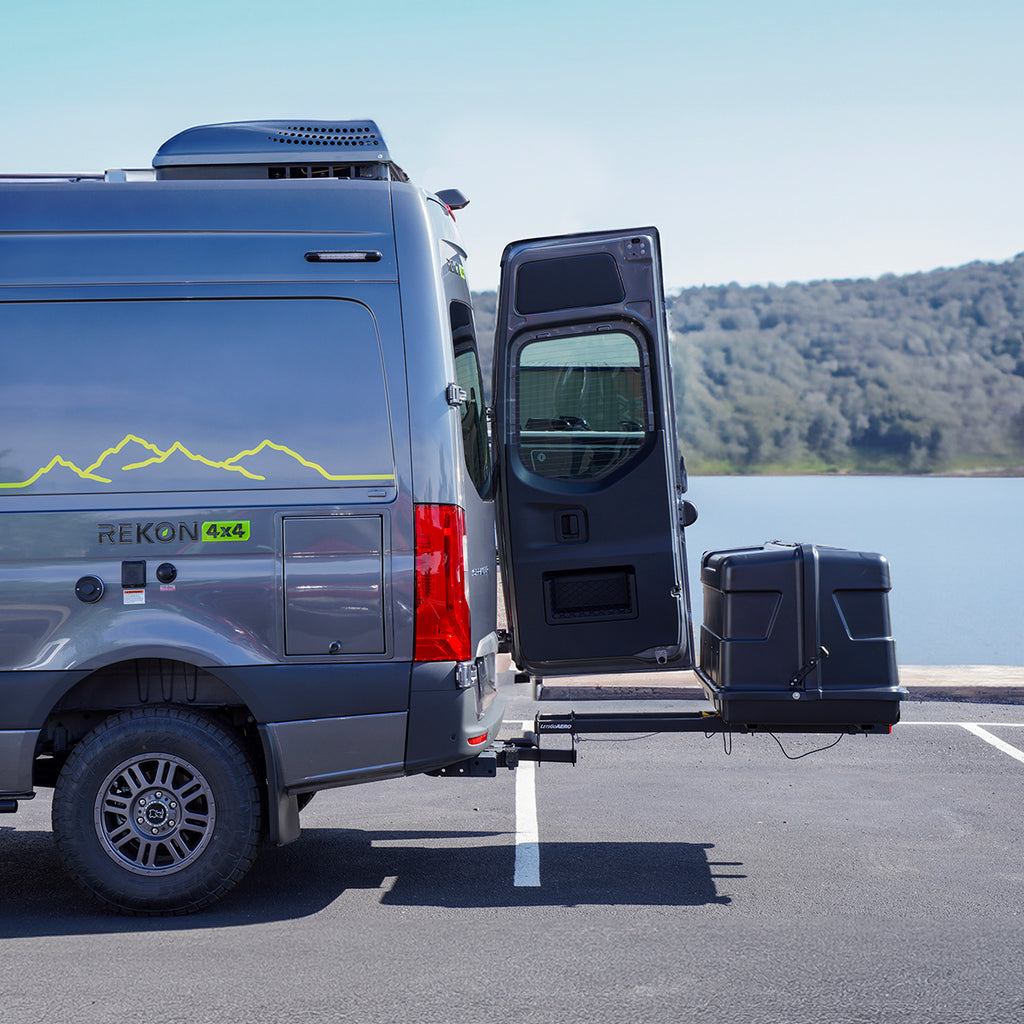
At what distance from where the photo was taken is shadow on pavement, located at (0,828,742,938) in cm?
512

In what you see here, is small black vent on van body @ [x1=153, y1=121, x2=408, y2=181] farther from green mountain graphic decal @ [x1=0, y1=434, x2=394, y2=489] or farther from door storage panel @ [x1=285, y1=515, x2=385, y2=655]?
door storage panel @ [x1=285, y1=515, x2=385, y2=655]

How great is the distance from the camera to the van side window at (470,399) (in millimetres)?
5391

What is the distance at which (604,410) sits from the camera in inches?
232

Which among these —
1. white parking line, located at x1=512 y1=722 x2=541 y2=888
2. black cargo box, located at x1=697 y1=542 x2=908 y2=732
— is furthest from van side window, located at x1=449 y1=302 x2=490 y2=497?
white parking line, located at x1=512 y1=722 x2=541 y2=888

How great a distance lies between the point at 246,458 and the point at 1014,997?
3.41 m

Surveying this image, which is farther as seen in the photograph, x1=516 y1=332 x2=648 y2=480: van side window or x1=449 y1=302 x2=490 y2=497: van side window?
x1=516 y1=332 x2=648 y2=480: van side window

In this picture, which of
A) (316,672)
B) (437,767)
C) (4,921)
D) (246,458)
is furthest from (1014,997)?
(4,921)

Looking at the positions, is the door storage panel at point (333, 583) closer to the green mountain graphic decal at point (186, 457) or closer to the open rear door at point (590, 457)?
the green mountain graphic decal at point (186, 457)

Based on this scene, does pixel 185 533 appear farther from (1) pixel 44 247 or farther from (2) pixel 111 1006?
(2) pixel 111 1006

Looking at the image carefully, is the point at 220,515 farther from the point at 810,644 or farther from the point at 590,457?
the point at 810,644


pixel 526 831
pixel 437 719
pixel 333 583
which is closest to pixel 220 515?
pixel 333 583

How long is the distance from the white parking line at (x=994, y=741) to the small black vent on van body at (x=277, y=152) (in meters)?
5.56

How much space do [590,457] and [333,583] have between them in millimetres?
1527

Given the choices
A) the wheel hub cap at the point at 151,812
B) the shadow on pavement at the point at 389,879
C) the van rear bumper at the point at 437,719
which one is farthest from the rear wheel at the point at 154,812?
the van rear bumper at the point at 437,719
